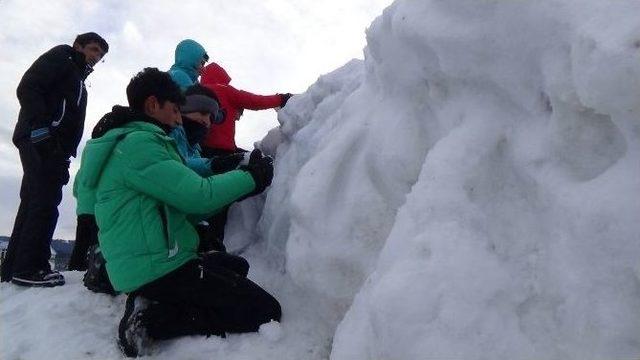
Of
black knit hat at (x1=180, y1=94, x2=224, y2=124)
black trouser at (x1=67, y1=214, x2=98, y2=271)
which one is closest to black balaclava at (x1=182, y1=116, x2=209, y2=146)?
black knit hat at (x1=180, y1=94, x2=224, y2=124)

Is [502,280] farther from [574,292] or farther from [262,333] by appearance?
Answer: [262,333]

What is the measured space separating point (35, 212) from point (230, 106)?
181cm

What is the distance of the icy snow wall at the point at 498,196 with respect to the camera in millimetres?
1834

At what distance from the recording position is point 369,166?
3145mm

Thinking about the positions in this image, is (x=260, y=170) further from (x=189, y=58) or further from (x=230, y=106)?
(x=189, y=58)

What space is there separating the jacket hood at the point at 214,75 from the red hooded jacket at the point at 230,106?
8.7 inches

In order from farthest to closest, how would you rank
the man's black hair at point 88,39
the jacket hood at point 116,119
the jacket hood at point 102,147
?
the man's black hair at point 88,39
the jacket hood at point 116,119
the jacket hood at point 102,147

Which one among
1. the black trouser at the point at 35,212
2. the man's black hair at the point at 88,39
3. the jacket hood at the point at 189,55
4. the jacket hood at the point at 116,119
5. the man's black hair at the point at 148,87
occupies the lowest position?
the black trouser at the point at 35,212

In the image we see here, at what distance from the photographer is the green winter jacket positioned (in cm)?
301

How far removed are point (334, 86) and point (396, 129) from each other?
62.7 inches

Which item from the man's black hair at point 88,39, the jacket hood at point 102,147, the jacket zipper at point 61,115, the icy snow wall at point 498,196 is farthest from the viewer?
the man's black hair at point 88,39

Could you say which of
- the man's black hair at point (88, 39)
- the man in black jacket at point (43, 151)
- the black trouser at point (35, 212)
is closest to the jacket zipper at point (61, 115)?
the man in black jacket at point (43, 151)

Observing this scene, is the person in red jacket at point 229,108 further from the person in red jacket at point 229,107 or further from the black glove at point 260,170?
the black glove at point 260,170

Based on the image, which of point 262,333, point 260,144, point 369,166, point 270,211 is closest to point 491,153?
point 369,166
